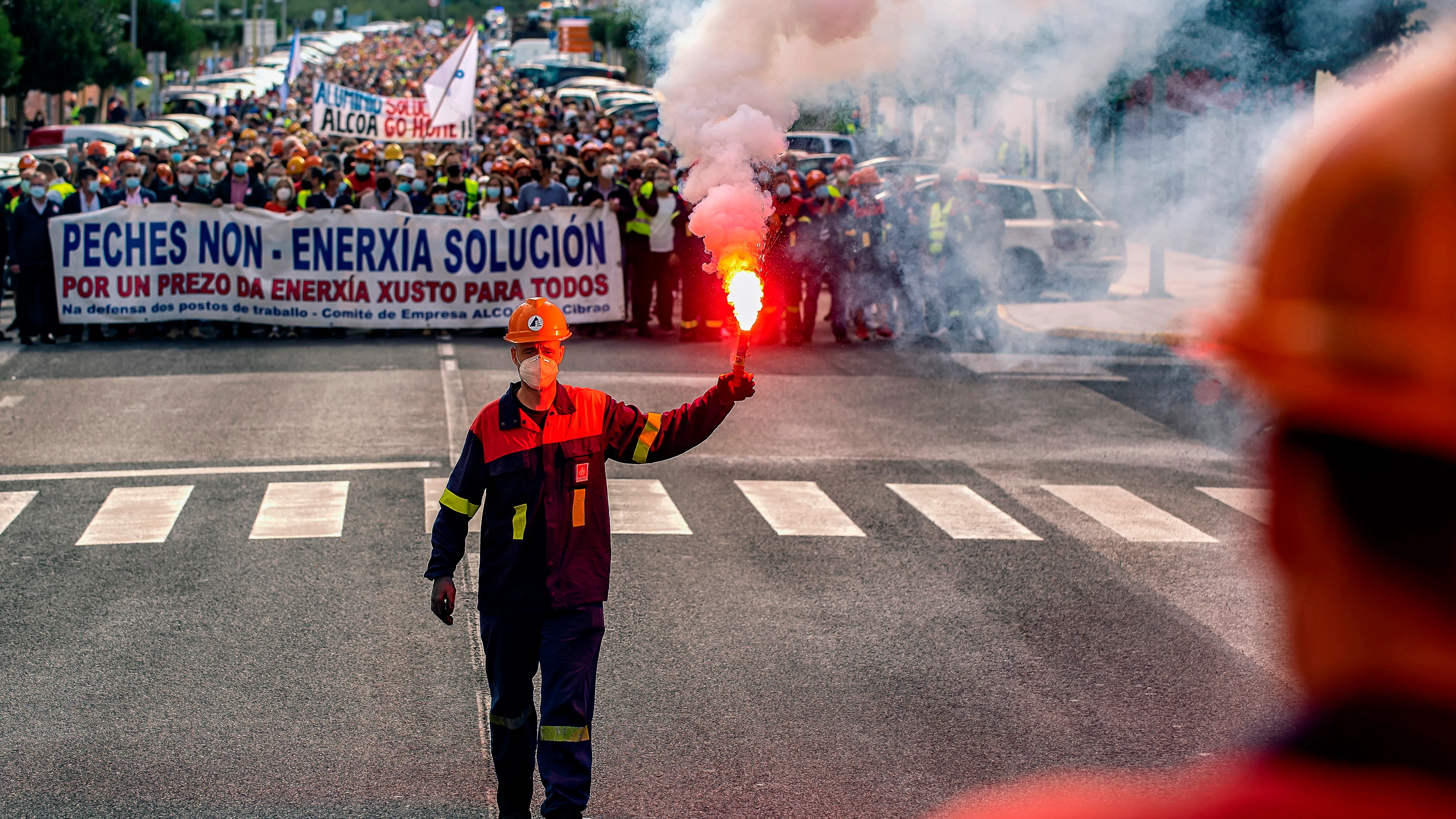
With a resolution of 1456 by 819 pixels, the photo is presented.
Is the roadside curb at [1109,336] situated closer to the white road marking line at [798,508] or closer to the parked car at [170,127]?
the white road marking line at [798,508]

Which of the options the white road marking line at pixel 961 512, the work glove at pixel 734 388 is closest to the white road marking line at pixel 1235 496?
the white road marking line at pixel 961 512

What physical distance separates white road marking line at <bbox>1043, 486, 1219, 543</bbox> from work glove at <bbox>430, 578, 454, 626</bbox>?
239 inches

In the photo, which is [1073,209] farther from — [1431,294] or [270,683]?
[1431,294]

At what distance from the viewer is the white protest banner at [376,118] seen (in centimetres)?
2719

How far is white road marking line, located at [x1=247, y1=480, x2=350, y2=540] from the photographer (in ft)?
34.0

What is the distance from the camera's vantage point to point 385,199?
21078 millimetres

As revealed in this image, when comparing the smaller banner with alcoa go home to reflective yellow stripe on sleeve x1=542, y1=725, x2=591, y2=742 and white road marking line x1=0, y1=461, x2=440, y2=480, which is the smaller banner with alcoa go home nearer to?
white road marking line x1=0, y1=461, x2=440, y2=480

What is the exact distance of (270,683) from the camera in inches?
295

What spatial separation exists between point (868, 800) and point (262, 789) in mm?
2371

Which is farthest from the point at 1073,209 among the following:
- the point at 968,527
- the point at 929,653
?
the point at 929,653

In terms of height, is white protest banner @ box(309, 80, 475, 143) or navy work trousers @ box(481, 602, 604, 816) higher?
white protest banner @ box(309, 80, 475, 143)

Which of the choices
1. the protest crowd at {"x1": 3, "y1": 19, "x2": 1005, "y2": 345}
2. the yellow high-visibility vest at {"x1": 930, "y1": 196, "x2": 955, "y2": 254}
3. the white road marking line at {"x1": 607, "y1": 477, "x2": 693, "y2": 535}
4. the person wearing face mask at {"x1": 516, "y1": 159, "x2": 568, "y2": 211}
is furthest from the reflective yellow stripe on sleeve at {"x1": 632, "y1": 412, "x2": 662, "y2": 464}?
Answer: the person wearing face mask at {"x1": 516, "y1": 159, "x2": 568, "y2": 211}

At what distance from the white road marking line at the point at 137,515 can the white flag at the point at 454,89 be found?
16036 millimetres

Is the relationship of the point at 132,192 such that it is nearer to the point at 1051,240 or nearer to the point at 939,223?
the point at 939,223
